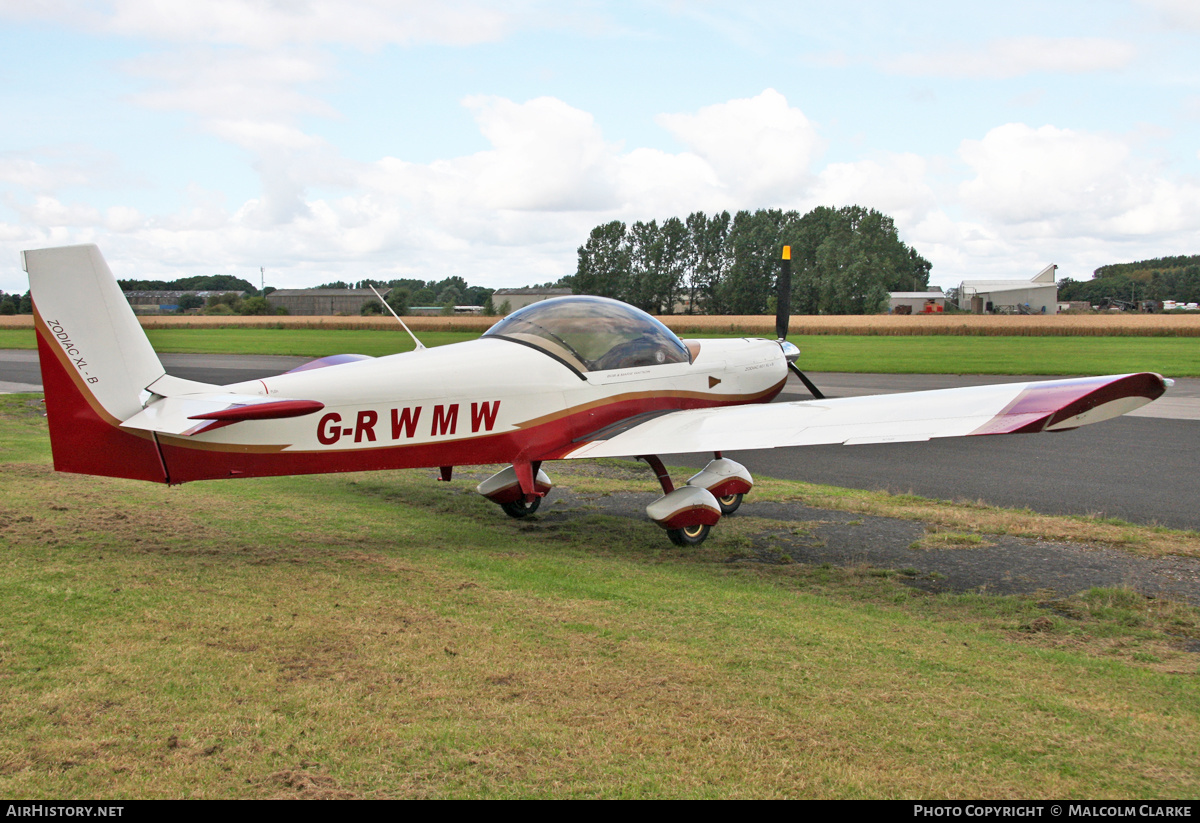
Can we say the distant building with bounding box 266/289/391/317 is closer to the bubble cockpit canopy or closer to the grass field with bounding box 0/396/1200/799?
the bubble cockpit canopy

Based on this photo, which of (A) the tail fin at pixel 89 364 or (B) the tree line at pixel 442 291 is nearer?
(A) the tail fin at pixel 89 364

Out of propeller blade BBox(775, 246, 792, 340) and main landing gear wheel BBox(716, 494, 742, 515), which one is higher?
propeller blade BBox(775, 246, 792, 340)

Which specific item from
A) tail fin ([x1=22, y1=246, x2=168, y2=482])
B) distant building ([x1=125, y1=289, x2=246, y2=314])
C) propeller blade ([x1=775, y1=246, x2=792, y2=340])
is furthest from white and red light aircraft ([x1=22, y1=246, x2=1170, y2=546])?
distant building ([x1=125, y1=289, x2=246, y2=314])

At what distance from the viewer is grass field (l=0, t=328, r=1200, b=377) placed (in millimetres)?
28938

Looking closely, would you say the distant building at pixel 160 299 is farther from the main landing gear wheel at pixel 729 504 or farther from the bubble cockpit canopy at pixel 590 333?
the main landing gear wheel at pixel 729 504

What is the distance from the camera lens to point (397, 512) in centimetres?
844

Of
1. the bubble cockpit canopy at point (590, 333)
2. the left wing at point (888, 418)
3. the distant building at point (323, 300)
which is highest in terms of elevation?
the distant building at point (323, 300)

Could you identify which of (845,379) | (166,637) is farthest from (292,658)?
(845,379)

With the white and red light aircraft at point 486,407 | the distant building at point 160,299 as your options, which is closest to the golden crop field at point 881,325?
the distant building at point 160,299

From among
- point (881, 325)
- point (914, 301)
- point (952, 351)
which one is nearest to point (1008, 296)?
point (914, 301)

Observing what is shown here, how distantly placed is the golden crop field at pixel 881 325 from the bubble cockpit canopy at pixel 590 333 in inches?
1911

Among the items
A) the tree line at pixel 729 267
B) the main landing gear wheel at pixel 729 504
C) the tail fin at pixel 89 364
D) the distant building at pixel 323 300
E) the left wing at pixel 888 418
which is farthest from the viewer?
the distant building at pixel 323 300

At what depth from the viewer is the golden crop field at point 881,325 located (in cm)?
5156

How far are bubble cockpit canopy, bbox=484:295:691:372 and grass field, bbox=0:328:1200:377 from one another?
71.3 ft
